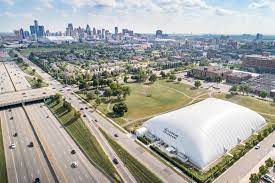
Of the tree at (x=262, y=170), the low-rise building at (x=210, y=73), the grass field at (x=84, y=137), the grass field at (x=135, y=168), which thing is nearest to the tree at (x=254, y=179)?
the tree at (x=262, y=170)

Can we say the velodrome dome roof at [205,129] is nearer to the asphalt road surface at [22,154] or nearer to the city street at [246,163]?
the city street at [246,163]

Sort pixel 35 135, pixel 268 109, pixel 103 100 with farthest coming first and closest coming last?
1. pixel 103 100
2. pixel 268 109
3. pixel 35 135

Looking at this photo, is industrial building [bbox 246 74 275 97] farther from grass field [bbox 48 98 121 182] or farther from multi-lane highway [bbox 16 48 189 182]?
grass field [bbox 48 98 121 182]

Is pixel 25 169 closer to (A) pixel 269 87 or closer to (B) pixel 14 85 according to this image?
(B) pixel 14 85

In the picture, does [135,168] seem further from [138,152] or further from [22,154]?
[22,154]

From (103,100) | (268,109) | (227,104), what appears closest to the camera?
(227,104)

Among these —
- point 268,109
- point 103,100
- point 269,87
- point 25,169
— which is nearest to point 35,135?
point 25,169

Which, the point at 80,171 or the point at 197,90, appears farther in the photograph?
the point at 197,90

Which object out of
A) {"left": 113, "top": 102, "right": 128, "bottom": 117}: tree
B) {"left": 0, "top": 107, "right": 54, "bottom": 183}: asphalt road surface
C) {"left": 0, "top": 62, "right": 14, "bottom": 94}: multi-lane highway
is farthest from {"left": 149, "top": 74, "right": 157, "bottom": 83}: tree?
{"left": 0, "top": 62, "right": 14, "bottom": 94}: multi-lane highway
